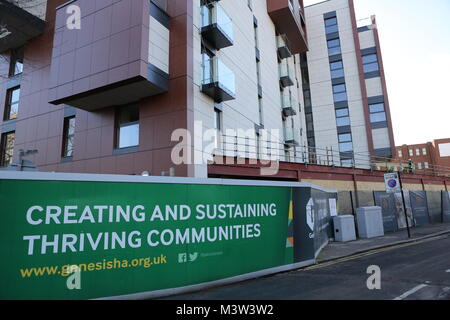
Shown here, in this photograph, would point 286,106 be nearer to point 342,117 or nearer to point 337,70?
point 342,117

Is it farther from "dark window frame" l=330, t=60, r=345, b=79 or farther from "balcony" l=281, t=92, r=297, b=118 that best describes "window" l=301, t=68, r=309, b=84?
"balcony" l=281, t=92, r=297, b=118

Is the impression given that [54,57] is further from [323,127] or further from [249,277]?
[323,127]

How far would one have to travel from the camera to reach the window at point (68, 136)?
15.2 meters

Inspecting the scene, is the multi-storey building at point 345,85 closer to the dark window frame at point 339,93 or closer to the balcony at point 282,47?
the dark window frame at point 339,93

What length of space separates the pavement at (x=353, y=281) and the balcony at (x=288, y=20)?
68.1 feet

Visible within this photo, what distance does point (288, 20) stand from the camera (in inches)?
1012

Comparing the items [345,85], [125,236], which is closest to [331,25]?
[345,85]

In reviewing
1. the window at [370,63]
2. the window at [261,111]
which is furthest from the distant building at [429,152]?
the window at [261,111]

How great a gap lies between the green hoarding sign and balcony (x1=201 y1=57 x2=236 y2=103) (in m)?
6.90

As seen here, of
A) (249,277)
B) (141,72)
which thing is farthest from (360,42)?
(249,277)

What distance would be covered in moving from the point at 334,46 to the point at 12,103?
3390 centimetres

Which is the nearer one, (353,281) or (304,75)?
(353,281)

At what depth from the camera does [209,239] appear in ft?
21.9

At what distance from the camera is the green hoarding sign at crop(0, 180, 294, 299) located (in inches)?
187
